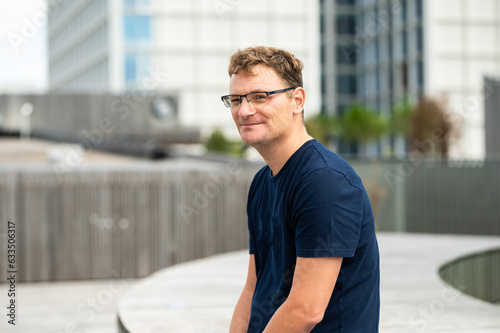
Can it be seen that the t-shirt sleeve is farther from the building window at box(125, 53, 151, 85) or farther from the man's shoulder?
the building window at box(125, 53, 151, 85)

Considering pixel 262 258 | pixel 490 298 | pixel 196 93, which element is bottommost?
pixel 490 298

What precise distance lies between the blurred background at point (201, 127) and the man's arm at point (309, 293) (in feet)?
24.0

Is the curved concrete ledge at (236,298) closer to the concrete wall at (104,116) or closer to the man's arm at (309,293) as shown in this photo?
the man's arm at (309,293)

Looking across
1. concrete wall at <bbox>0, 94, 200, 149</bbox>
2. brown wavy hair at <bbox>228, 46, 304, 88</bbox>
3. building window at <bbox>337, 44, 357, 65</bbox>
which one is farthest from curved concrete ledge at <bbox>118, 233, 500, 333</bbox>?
building window at <bbox>337, 44, 357, 65</bbox>

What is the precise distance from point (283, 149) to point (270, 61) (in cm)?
32

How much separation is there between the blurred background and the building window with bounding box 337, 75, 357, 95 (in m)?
0.13

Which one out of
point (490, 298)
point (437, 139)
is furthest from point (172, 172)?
point (437, 139)

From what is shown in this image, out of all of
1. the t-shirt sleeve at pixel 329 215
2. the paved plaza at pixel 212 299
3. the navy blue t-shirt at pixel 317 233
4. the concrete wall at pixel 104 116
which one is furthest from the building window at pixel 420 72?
the t-shirt sleeve at pixel 329 215

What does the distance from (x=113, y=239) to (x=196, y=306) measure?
4.57 m

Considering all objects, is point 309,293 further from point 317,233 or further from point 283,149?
point 283,149

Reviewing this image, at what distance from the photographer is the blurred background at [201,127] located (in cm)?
926

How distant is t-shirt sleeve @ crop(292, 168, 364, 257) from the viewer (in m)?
2.16

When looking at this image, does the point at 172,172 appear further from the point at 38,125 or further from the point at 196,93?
the point at 196,93

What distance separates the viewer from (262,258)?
2.66m
